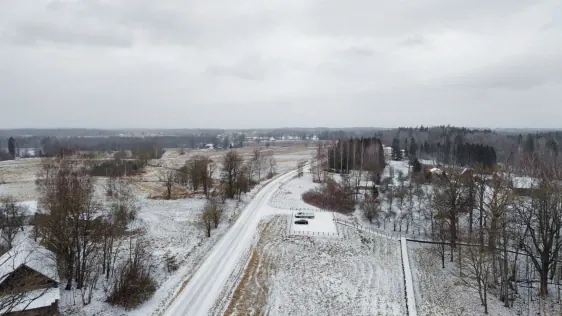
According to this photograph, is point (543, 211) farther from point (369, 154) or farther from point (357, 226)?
point (369, 154)

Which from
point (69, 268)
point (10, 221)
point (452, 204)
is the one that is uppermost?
point (452, 204)

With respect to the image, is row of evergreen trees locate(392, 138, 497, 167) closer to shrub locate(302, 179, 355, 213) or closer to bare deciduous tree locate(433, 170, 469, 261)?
shrub locate(302, 179, 355, 213)

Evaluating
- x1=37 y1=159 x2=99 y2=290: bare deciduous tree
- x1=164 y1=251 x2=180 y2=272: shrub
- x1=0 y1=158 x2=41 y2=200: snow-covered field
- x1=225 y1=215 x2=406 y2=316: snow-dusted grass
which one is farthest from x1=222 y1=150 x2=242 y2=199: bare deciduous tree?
x1=37 y1=159 x2=99 y2=290: bare deciduous tree

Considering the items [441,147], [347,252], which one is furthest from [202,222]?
[441,147]

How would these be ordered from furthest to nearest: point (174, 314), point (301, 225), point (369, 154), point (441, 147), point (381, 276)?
point (441, 147), point (369, 154), point (301, 225), point (381, 276), point (174, 314)

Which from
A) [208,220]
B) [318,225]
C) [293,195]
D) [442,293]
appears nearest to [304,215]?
[318,225]

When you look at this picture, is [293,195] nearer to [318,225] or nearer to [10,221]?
[318,225]
